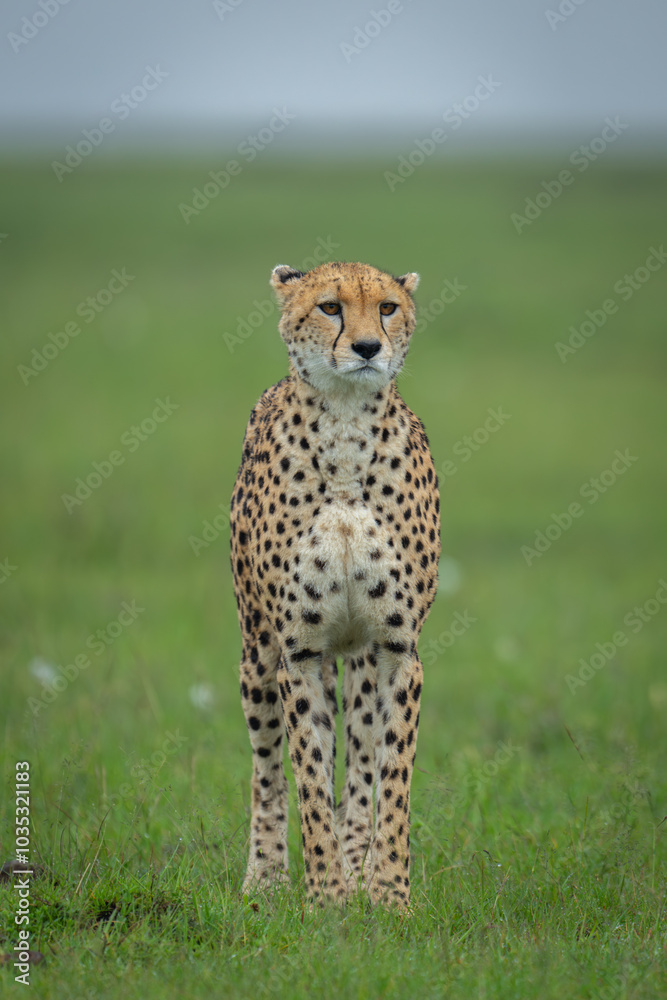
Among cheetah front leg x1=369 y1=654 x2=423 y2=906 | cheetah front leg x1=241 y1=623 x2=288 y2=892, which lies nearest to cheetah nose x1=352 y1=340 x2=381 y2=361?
cheetah front leg x1=369 y1=654 x2=423 y2=906

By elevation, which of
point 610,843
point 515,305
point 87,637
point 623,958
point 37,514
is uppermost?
point 515,305

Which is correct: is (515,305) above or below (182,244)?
below

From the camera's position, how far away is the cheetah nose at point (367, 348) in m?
3.78

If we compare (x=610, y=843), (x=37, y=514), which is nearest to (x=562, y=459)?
(x=37, y=514)

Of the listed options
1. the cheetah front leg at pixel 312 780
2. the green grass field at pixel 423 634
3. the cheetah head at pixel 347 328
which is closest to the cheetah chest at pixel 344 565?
the cheetah front leg at pixel 312 780

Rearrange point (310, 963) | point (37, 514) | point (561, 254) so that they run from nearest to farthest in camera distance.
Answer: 1. point (310, 963)
2. point (37, 514)
3. point (561, 254)

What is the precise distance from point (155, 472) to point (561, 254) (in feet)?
44.2

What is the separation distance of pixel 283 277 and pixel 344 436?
62cm

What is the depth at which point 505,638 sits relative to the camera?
8.41 m

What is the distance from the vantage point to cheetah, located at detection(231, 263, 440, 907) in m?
3.93

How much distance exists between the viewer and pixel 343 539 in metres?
3.94

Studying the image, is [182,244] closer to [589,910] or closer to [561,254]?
[561,254]

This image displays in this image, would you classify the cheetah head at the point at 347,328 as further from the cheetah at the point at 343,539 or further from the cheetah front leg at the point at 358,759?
the cheetah front leg at the point at 358,759

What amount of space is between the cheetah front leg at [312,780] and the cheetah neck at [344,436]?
0.63m
